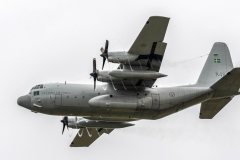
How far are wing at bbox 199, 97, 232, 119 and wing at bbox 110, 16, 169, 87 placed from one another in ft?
14.4

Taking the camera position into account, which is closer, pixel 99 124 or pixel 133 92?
pixel 133 92

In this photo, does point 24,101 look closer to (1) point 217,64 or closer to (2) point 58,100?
(2) point 58,100

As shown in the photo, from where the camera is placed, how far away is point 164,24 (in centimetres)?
2216

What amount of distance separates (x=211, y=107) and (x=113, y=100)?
651 cm

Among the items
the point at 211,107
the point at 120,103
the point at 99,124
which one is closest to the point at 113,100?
the point at 120,103

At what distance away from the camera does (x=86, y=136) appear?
30.0 metres

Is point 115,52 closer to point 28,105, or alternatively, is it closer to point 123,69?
point 123,69

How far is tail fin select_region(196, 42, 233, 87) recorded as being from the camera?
26.0 meters

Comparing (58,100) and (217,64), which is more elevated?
(217,64)

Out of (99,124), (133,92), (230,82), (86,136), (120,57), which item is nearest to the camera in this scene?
(120,57)

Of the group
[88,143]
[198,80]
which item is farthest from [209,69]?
[88,143]

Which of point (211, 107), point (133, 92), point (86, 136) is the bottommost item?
point (86, 136)

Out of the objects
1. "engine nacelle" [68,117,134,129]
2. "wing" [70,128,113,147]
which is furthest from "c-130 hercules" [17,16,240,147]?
"wing" [70,128,113,147]

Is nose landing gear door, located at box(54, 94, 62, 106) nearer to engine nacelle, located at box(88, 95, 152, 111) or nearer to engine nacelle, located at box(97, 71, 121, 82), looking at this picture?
engine nacelle, located at box(88, 95, 152, 111)
